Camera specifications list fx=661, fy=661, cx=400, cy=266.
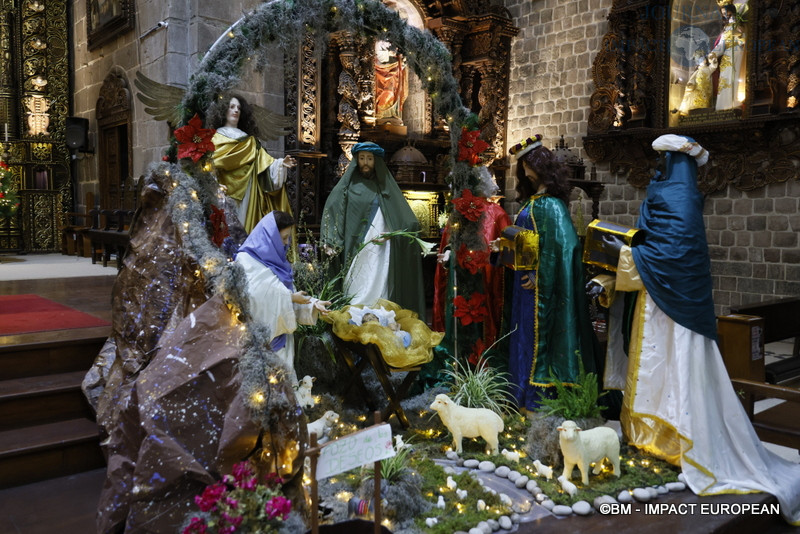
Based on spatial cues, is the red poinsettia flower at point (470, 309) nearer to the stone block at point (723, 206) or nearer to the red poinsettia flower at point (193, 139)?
the red poinsettia flower at point (193, 139)

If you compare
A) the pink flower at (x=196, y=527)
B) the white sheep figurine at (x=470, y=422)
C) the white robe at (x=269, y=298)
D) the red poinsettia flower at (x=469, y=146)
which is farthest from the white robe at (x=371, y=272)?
the pink flower at (x=196, y=527)

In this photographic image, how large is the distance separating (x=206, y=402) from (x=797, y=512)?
3210 mm

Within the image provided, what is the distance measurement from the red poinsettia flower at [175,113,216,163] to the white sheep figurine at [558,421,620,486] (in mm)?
2697

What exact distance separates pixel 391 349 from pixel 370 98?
634 centimetres

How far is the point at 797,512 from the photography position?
3.63 m

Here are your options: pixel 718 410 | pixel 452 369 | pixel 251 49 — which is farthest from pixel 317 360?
pixel 718 410

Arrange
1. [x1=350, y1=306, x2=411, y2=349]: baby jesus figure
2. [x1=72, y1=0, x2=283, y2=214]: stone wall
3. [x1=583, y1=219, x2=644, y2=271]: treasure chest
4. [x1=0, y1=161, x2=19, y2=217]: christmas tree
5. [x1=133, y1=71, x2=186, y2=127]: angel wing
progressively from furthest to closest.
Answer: [x1=0, y1=161, x2=19, y2=217]: christmas tree
[x1=72, y1=0, x2=283, y2=214]: stone wall
[x1=133, y1=71, x2=186, y2=127]: angel wing
[x1=350, y1=306, x2=411, y2=349]: baby jesus figure
[x1=583, y1=219, x2=644, y2=271]: treasure chest

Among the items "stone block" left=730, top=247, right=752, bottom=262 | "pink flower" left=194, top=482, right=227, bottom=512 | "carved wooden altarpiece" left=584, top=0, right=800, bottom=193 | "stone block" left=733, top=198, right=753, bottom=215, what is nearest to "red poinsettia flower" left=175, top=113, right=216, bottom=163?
"pink flower" left=194, top=482, right=227, bottom=512

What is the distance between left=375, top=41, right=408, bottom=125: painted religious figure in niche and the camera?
10383mm

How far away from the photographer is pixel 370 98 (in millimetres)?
9820

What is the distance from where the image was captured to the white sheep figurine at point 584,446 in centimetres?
356

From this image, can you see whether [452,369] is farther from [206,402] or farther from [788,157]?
[788,157]

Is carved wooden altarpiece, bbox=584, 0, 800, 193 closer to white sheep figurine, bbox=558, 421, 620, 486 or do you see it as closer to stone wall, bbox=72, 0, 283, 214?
stone wall, bbox=72, 0, 283, 214

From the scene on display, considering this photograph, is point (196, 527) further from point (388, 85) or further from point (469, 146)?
point (388, 85)
